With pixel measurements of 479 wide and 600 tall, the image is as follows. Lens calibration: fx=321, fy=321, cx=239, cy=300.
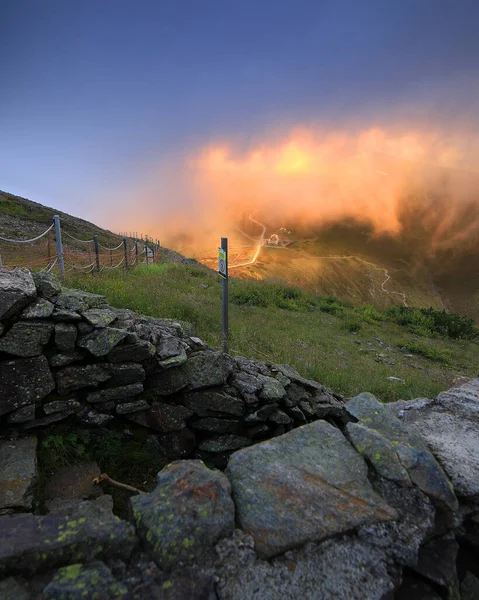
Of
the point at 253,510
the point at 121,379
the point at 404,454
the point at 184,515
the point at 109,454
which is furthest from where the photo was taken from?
the point at 121,379

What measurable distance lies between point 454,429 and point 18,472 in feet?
12.7

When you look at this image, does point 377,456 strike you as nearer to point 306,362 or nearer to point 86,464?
point 86,464

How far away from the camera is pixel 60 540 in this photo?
60.4 inches

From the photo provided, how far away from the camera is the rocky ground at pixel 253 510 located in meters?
1.48

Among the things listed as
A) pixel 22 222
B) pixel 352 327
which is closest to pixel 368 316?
pixel 352 327

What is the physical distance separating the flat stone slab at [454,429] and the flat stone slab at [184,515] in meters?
1.58

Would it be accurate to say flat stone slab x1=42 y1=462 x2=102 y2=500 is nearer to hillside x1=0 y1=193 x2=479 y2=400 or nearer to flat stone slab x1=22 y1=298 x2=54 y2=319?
flat stone slab x1=22 y1=298 x2=54 y2=319

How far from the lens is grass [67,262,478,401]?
798 centimetres

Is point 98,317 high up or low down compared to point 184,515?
up

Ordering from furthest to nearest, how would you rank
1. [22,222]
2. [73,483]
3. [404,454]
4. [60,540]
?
[22,222]
[73,483]
[404,454]
[60,540]

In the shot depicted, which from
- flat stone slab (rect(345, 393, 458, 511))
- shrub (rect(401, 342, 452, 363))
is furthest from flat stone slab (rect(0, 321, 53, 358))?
shrub (rect(401, 342, 452, 363))

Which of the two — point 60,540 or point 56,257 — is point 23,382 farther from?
point 56,257

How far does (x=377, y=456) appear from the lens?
215 centimetres

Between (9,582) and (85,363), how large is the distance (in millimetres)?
2481
